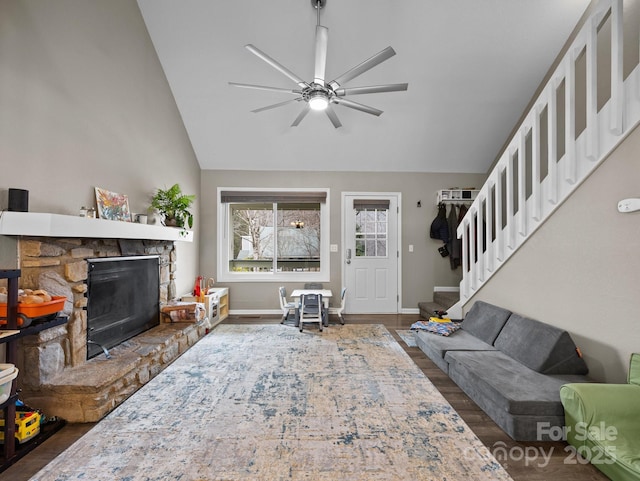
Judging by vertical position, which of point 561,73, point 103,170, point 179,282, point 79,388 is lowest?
point 79,388

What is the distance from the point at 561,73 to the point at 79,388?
4608mm

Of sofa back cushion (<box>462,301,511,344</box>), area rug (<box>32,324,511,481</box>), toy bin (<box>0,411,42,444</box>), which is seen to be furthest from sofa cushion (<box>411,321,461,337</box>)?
toy bin (<box>0,411,42,444</box>)

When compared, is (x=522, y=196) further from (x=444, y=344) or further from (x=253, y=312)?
(x=253, y=312)

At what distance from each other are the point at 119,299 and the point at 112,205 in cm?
90

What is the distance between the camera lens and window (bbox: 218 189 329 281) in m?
5.60

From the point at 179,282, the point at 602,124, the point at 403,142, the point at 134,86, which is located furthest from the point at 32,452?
the point at 403,142

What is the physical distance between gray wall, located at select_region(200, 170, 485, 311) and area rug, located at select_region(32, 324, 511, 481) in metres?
2.25

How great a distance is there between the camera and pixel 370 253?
18.2 feet

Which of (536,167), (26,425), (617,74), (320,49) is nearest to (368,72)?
(320,49)

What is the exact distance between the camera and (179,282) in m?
4.55

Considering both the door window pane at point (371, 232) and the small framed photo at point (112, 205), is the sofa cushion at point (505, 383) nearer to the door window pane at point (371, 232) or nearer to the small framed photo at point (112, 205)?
the door window pane at point (371, 232)

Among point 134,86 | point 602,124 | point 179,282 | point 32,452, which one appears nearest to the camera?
point 32,452

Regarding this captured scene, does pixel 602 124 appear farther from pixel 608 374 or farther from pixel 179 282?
pixel 179 282

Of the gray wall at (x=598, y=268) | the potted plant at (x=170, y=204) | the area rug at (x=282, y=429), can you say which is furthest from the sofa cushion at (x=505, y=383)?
the potted plant at (x=170, y=204)
